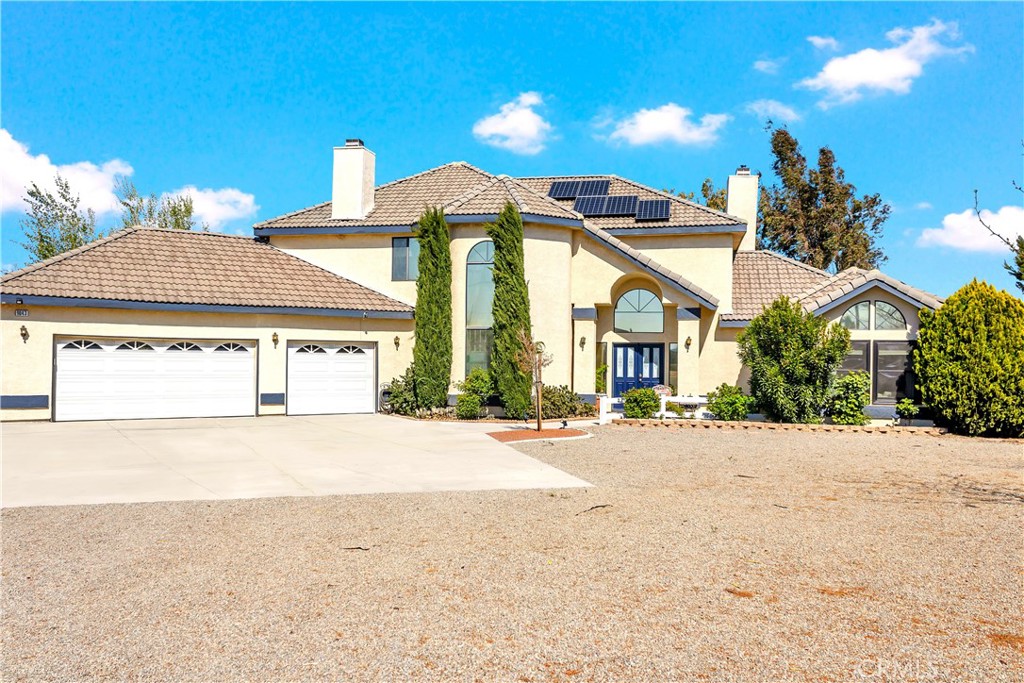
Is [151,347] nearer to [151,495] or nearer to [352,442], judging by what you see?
[352,442]

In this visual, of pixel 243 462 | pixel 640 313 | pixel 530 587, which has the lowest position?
pixel 530 587

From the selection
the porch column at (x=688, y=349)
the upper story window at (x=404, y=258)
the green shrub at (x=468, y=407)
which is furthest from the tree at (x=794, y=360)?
the upper story window at (x=404, y=258)

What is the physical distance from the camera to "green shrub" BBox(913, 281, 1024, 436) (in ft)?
55.3

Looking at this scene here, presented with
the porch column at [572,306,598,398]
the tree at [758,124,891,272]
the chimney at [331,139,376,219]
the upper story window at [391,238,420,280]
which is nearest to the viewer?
the porch column at [572,306,598,398]

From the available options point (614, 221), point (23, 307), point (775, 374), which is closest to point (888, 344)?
point (775, 374)

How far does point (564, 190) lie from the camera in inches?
1060

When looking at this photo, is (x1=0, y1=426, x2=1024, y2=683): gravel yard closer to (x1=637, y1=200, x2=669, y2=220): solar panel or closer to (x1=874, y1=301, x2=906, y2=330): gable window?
(x1=874, y1=301, x2=906, y2=330): gable window

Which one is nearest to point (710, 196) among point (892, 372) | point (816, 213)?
point (816, 213)

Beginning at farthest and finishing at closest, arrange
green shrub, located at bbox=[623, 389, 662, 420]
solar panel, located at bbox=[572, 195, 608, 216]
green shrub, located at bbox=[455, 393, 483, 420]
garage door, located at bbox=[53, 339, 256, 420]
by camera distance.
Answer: solar panel, located at bbox=[572, 195, 608, 216], green shrub, located at bbox=[455, 393, 483, 420], green shrub, located at bbox=[623, 389, 662, 420], garage door, located at bbox=[53, 339, 256, 420]

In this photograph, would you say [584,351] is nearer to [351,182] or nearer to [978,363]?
[351,182]

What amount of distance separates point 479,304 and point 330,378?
4.77 metres

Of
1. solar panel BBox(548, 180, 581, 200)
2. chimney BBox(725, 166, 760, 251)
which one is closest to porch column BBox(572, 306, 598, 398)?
solar panel BBox(548, 180, 581, 200)

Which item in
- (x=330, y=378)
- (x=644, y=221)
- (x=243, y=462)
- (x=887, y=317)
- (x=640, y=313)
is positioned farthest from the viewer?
(x=644, y=221)

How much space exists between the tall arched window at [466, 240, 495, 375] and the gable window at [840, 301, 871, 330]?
978cm
